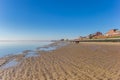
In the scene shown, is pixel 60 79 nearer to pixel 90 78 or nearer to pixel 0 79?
pixel 90 78

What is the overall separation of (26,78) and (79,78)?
11.2ft

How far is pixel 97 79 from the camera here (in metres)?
6.89

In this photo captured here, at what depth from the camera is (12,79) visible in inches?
312

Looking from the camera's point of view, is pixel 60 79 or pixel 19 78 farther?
pixel 19 78

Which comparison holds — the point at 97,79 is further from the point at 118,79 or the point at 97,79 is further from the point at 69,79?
the point at 69,79

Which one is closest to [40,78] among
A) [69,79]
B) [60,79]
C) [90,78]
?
[60,79]

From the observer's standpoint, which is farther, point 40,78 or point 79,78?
point 40,78

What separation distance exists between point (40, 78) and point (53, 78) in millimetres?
863

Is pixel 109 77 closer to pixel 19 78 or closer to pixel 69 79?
pixel 69 79

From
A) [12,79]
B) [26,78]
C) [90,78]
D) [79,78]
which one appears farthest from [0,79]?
[90,78]

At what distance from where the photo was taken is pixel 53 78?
7703 mm

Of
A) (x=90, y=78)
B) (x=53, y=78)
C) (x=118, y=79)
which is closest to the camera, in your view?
(x=118, y=79)

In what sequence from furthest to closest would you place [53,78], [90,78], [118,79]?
[53,78], [90,78], [118,79]

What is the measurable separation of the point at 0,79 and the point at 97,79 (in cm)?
617
